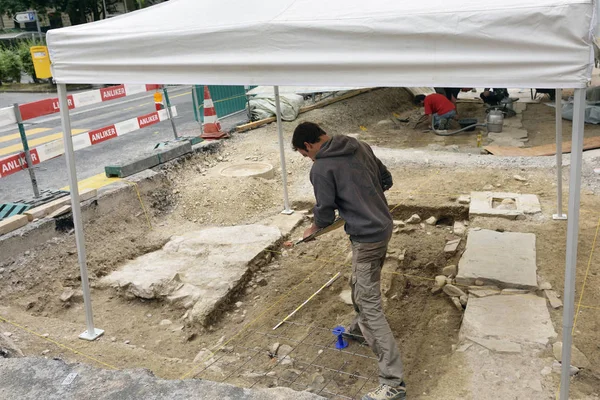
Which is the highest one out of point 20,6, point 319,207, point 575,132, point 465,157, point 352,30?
point 20,6

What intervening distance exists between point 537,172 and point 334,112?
5.65 meters

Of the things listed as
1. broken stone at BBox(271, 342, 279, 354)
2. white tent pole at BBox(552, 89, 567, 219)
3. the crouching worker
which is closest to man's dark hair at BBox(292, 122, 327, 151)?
the crouching worker

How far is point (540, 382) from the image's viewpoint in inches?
129

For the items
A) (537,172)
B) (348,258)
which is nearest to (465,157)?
(537,172)

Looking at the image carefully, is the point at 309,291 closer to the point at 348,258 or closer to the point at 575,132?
the point at 348,258

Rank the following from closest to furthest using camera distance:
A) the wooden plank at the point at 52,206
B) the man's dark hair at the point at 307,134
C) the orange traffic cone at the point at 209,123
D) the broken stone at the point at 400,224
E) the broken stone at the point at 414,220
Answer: the man's dark hair at the point at 307,134 → the wooden plank at the point at 52,206 → the broken stone at the point at 400,224 → the broken stone at the point at 414,220 → the orange traffic cone at the point at 209,123

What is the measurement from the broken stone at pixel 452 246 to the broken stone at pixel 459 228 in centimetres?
28

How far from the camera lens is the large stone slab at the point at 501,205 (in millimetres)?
6016

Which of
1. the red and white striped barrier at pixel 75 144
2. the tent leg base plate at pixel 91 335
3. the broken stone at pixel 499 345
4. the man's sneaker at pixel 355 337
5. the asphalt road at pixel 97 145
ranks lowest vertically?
the man's sneaker at pixel 355 337

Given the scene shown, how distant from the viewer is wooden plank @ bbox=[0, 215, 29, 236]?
205 inches

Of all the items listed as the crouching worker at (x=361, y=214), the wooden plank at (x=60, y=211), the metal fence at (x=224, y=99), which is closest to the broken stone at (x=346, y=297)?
the crouching worker at (x=361, y=214)

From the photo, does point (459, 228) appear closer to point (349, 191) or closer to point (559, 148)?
point (559, 148)

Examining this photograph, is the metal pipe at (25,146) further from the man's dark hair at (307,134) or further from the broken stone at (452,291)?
the broken stone at (452,291)

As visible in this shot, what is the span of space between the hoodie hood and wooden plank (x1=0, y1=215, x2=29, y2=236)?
3628 mm
